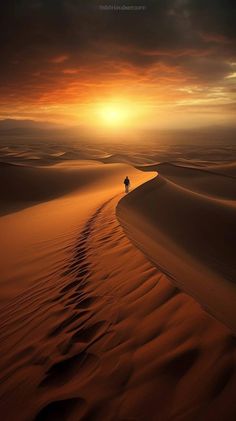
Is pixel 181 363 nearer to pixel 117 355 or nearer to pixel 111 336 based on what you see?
pixel 117 355

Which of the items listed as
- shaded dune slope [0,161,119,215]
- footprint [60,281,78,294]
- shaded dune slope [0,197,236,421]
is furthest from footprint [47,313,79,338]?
shaded dune slope [0,161,119,215]

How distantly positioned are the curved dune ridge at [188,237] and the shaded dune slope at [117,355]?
66cm

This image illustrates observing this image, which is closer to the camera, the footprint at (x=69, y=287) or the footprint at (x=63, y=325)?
the footprint at (x=63, y=325)

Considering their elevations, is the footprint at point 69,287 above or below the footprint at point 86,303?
below

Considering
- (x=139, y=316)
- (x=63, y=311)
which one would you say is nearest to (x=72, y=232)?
(x=63, y=311)

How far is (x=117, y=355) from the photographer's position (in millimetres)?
2590

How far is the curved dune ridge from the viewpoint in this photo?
14.3 ft

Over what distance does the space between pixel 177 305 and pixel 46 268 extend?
11.0 feet

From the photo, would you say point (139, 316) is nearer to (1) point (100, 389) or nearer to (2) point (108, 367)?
(2) point (108, 367)

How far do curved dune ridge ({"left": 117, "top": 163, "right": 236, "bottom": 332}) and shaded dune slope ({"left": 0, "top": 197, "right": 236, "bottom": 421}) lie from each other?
0.66 meters

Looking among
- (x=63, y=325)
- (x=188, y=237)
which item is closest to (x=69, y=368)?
(x=63, y=325)

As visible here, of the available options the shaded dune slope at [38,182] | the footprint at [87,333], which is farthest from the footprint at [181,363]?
the shaded dune slope at [38,182]

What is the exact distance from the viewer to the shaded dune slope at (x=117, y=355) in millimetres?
2035

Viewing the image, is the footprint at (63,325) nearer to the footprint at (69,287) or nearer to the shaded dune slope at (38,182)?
the footprint at (69,287)
